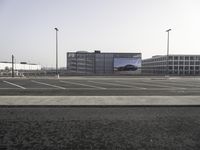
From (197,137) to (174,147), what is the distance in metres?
1.37

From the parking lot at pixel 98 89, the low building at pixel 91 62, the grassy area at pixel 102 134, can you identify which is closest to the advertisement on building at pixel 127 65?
the low building at pixel 91 62

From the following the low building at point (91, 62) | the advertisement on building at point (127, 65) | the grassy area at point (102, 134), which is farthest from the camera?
the low building at point (91, 62)

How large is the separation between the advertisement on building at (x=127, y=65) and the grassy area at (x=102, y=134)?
82.0 meters

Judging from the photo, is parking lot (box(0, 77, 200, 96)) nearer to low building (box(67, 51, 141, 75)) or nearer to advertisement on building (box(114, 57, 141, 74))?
advertisement on building (box(114, 57, 141, 74))

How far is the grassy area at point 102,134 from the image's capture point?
21.3ft

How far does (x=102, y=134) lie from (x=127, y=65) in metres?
85.3

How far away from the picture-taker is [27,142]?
6.71m

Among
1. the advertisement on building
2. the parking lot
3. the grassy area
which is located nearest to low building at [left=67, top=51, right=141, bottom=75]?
the advertisement on building

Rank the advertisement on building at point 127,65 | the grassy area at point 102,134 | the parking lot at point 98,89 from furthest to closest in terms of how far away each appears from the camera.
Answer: the advertisement on building at point 127,65, the parking lot at point 98,89, the grassy area at point 102,134

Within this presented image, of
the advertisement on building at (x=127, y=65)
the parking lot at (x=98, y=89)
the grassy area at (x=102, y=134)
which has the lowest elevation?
the grassy area at (x=102, y=134)

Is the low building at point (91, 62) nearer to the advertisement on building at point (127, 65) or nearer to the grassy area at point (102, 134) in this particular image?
the advertisement on building at point (127, 65)

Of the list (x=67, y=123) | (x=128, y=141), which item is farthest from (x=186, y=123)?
(x=67, y=123)

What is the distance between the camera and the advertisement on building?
91.5 meters

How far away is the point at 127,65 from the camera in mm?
92188
